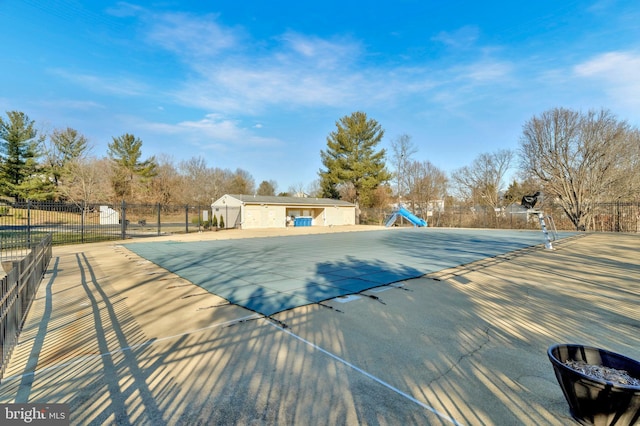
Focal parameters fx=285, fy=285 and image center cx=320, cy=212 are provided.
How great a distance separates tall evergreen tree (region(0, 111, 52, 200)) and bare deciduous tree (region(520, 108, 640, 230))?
1795 inches

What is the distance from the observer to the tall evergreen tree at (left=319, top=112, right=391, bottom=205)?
113 feet

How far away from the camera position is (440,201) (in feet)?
115

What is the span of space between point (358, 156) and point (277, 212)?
14227mm

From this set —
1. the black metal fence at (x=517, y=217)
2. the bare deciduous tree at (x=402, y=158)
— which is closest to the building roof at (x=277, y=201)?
the black metal fence at (x=517, y=217)

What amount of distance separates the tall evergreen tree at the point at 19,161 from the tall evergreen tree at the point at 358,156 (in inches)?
1214

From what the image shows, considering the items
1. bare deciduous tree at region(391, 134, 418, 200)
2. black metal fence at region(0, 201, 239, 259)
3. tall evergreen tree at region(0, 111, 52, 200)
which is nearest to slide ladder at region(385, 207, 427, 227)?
bare deciduous tree at region(391, 134, 418, 200)

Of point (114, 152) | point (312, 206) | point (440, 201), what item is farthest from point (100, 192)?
point (440, 201)

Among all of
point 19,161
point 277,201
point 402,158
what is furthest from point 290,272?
point 19,161

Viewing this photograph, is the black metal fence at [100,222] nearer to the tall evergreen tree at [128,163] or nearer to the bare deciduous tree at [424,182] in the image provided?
the tall evergreen tree at [128,163]

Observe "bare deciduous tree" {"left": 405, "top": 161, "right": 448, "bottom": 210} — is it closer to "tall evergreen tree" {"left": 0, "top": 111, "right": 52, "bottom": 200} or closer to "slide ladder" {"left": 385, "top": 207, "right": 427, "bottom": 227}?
"slide ladder" {"left": 385, "top": 207, "right": 427, "bottom": 227}

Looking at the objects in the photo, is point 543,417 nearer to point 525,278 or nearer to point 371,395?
point 371,395

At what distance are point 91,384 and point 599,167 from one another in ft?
91.4

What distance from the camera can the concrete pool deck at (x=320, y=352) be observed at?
6.75 feet

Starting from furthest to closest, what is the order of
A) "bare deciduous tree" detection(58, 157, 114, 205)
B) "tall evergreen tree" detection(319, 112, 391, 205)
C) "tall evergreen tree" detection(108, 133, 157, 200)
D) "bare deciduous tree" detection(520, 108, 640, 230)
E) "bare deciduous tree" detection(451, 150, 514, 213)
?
"tall evergreen tree" detection(319, 112, 391, 205) < "tall evergreen tree" detection(108, 133, 157, 200) < "bare deciduous tree" detection(451, 150, 514, 213) < "bare deciduous tree" detection(58, 157, 114, 205) < "bare deciduous tree" detection(520, 108, 640, 230)
